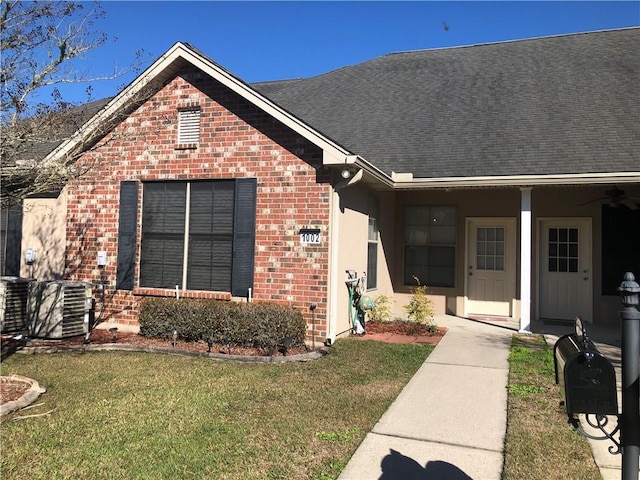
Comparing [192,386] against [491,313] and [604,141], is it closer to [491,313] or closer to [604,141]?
[491,313]

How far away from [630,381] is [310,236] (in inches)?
234

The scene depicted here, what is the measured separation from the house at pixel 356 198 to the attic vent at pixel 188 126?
0.13ft

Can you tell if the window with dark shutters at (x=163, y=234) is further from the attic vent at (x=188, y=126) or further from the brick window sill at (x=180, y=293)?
the attic vent at (x=188, y=126)

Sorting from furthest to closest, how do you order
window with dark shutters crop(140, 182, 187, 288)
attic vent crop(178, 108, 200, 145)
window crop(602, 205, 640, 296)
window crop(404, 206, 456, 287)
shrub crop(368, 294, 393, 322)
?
window crop(404, 206, 456, 287) < window crop(602, 205, 640, 296) < shrub crop(368, 294, 393, 322) < attic vent crop(178, 108, 200, 145) < window with dark shutters crop(140, 182, 187, 288)

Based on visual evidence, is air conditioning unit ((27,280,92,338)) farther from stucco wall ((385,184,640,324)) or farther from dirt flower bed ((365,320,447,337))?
stucco wall ((385,184,640,324))

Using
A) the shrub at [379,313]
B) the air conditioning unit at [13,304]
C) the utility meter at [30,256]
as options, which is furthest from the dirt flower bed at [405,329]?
the utility meter at [30,256]

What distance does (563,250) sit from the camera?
34.2 feet

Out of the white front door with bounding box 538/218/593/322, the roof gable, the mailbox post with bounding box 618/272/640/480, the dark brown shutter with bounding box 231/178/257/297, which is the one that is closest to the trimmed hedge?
the dark brown shutter with bounding box 231/178/257/297

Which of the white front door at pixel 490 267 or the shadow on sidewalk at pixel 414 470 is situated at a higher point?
the white front door at pixel 490 267

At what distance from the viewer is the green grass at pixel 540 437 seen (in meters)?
3.60

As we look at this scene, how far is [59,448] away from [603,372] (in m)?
3.87

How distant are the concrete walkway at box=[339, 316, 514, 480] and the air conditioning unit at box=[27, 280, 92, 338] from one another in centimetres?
540

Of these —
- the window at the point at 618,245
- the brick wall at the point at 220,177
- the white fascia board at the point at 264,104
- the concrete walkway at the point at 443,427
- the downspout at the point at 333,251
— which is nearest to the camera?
the concrete walkway at the point at 443,427

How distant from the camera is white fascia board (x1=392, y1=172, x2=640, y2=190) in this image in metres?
8.16
